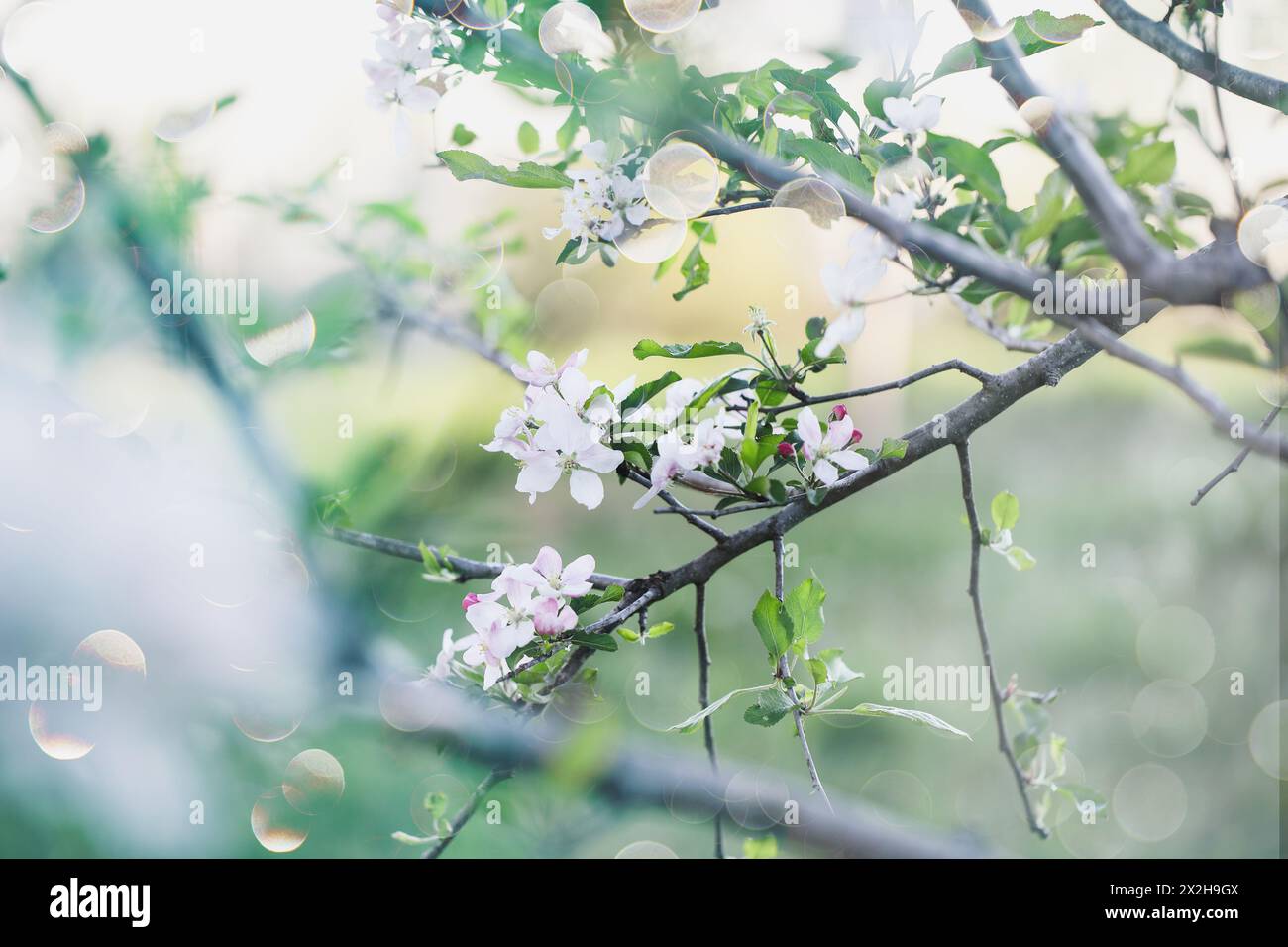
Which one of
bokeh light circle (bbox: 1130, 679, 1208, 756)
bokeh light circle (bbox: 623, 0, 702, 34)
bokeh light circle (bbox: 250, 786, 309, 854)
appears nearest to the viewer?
bokeh light circle (bbox: 623, 0, 702, 34)

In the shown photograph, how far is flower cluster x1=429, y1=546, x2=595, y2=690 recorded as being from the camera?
0.37 m

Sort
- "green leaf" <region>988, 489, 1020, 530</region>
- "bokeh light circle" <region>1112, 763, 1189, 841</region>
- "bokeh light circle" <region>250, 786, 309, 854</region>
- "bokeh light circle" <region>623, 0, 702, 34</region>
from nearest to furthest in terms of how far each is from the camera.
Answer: "bokeh light circle" <region>623, 0, 702, 34</region>, "green leaf" <region>988, 489, 1020, 530</region>, "bokeh light circle" <region>250, 786, 309, 854</region>, "bokeh light circle" <region>1112, 763, 1189, 841</region>

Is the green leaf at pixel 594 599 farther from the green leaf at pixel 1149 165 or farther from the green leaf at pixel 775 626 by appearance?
the green leaf at pixel 1149 165

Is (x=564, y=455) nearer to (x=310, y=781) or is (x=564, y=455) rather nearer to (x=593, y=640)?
(x=593, y=640)

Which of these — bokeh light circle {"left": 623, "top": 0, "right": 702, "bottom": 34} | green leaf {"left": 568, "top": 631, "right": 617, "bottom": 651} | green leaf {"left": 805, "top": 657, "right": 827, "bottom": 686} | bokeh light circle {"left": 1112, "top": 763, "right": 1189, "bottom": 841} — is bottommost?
bokeh light circle {"left": 1112, "top": 763, "right": 1189, "bottom": 841}

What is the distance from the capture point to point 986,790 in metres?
1.18

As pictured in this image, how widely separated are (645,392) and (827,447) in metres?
0.09

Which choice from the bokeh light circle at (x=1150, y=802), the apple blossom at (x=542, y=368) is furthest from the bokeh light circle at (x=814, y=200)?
the bokeh light circle at (x=1150, y=802)

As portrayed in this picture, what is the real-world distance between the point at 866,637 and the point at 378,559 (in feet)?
3.18

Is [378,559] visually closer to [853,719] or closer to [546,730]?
[546,730]

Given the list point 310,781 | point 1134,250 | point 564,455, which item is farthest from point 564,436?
point 310,781

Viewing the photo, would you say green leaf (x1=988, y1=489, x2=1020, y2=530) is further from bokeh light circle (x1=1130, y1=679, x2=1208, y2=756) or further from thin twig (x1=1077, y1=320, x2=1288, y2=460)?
bokeh light circle (x1=1130, y1=679, x2=1208, y2=756)

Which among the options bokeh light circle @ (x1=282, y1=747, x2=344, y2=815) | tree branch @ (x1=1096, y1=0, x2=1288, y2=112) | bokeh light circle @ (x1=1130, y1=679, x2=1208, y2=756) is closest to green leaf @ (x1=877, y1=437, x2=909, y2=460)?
tree branch @ (x1=1096, y1=0, x2=1288, y2=112)

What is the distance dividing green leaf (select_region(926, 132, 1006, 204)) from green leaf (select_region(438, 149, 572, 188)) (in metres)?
0.17
